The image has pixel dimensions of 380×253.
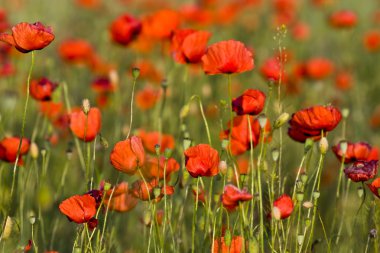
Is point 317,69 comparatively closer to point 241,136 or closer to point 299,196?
point 241,136

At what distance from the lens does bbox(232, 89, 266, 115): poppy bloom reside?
170 cm

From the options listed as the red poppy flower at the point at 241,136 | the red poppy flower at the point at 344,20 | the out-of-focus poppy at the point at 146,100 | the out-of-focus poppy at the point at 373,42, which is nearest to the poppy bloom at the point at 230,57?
the red poppy flower at the point at 241,136

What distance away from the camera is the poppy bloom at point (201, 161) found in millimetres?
1566

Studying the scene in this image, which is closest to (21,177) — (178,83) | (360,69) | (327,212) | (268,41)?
(327,212)

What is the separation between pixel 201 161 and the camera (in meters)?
1.57

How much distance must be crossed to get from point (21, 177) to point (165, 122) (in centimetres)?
129

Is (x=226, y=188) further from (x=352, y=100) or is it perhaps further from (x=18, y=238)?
(x=352, y=100)

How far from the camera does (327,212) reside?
2.71 meters

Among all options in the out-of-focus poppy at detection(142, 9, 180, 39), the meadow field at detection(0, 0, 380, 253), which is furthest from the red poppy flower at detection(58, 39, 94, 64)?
the out-of-focus poppy at detection(142, 9, 180, 39)

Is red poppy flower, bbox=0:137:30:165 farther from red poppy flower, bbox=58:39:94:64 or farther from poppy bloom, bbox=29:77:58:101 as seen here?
red poppy flower, bbox=58:39:94:64

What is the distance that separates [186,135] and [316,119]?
399 millimetres

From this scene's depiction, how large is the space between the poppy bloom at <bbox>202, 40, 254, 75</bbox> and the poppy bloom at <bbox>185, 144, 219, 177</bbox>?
0.86ft

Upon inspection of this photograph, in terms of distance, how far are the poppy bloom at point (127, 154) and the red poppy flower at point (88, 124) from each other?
272 millimetres

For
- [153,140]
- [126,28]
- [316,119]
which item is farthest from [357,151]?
[126,28]
